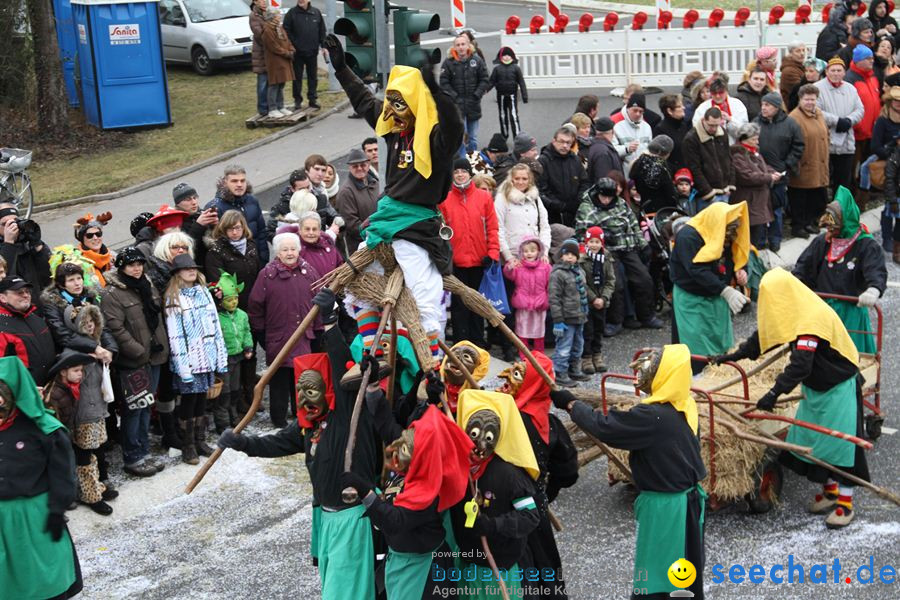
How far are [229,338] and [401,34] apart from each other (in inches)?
116

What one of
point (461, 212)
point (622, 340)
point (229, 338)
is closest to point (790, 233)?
point (622, 340)

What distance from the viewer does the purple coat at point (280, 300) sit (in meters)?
11.5

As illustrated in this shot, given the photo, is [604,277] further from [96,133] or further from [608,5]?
[608,5]

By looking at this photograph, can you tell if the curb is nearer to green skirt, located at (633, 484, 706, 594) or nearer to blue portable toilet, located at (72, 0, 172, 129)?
blue portable toilet, located at (72, 0, 172, 129)

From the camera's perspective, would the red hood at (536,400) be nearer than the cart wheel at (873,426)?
Yes

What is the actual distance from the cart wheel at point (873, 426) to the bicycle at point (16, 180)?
32.4 ft

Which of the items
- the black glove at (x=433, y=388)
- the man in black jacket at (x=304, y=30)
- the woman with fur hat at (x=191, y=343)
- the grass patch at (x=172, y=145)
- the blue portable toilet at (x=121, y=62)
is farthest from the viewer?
the blue portable toilet at (x=121, y=62)

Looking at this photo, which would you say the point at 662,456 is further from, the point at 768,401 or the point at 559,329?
the point at 559,329

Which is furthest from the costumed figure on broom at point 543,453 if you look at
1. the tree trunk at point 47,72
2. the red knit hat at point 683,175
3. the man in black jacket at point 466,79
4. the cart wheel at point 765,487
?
the tree trunk at point 47,72

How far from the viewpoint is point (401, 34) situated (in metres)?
10.4

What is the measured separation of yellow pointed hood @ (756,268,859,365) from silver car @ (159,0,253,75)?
15.9 m

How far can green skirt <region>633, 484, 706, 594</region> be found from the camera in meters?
7.98

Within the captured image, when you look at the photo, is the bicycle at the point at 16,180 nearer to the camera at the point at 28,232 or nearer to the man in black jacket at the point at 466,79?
the camera at the point at 28,232

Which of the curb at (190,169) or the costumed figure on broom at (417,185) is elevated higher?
the costumed figure on broom at (417,185)
